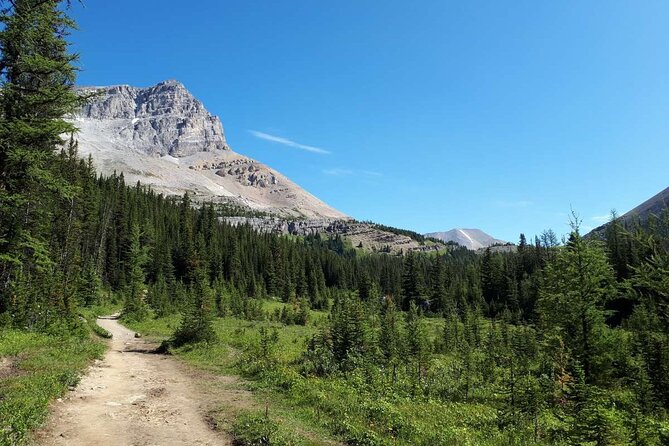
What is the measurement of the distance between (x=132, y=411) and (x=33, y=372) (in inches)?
215

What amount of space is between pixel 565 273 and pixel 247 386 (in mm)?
16116

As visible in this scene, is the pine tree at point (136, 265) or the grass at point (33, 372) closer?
the grass at point (33, 372)

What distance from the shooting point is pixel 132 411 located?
1231cm

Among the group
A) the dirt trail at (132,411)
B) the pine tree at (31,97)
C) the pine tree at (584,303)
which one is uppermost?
the pine tree at (31,97)

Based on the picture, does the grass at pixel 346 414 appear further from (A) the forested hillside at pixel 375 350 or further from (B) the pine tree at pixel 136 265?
(B) the pine tree at pixel 136 265

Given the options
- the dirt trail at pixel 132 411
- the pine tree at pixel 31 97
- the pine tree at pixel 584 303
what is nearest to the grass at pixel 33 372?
the dirt trail at pixel 132 411

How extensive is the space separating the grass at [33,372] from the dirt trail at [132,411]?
1.52 ft

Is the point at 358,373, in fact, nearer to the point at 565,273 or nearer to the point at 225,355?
the point at 225,355

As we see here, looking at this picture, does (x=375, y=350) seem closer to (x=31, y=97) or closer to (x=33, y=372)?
(x=33, y=372)

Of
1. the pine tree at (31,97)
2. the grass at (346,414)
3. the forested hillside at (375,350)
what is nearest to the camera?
the grass at (346,414)

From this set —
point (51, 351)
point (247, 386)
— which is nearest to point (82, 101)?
point (51, 351)

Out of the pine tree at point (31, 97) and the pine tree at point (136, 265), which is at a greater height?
the pine tree at point (31, 97)

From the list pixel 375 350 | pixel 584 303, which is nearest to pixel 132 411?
pixel 375 350

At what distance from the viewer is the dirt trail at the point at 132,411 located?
9.89 metres
